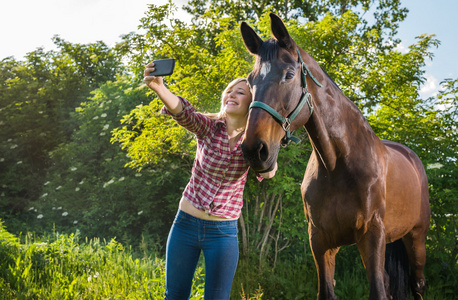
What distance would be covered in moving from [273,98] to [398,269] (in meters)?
2.79

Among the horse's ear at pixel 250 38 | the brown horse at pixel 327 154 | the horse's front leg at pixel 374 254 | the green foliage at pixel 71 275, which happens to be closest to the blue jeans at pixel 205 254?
the brown horse at pixel 327 154

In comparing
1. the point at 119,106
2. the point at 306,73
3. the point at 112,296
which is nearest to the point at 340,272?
the point at 112,296

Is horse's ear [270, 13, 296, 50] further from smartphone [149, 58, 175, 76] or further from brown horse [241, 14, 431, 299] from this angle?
smartphone [149, 58, 175, 76]

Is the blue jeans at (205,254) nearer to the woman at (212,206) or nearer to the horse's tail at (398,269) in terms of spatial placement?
the woman at (212,206)

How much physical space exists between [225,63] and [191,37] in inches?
38.6

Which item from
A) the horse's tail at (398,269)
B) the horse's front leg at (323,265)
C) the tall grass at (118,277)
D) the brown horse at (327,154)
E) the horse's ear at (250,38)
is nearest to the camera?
the brown horse at (327,154)

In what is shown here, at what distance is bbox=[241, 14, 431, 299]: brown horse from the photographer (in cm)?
198

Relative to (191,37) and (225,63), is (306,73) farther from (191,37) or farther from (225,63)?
(191,37)

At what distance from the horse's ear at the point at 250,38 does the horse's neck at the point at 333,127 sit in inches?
15.3

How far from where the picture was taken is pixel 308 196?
2795mm

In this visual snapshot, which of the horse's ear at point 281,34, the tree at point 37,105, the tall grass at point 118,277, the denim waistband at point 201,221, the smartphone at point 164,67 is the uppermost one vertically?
the tree at point 37,105

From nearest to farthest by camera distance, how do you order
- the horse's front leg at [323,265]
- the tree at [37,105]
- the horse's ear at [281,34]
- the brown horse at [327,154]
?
the brown horse at [327,154] < the horse's ear at [281,34] < the horse's front leg at [323,265] < the tree at [37,105]

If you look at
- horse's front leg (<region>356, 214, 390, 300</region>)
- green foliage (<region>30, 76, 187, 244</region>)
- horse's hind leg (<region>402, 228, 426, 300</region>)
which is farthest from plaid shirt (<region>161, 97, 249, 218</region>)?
green foliage (<region>30, 76, 187, 244</region>)

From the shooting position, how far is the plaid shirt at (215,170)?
7.80 feet
